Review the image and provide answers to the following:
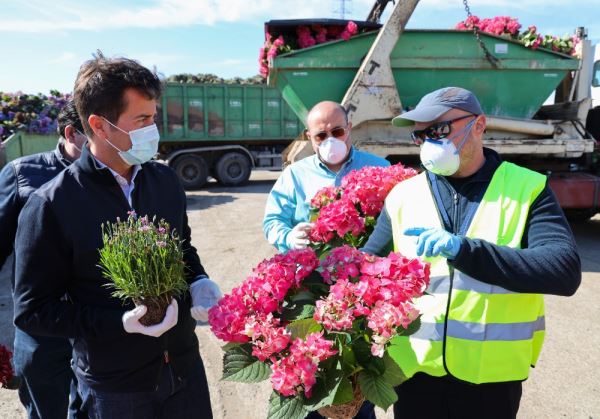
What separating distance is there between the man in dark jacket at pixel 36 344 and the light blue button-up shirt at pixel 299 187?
1054 millimetres

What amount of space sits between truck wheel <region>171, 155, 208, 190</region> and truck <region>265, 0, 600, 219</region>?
6983 mm

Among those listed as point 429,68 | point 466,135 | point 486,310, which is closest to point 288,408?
point 486,310

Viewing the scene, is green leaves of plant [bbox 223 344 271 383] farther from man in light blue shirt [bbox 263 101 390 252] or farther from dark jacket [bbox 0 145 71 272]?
dark jacket [bbox 0 145 71 272]

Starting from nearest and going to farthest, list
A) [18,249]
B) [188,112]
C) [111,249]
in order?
1. [111,249]
2. [18,249]
3. [188,112]

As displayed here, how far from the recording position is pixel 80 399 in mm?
1778

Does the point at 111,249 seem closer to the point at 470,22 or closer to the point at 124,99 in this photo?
the point at 124,99

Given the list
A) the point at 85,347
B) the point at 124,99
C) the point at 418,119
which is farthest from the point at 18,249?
the point at 418,119

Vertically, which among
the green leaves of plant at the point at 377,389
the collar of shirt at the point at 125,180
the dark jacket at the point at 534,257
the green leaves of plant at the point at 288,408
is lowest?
the green leaves of plant at the point at 288,408

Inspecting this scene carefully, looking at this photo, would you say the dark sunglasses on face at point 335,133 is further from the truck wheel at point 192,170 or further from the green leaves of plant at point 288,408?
the truck wheel at point 192,170

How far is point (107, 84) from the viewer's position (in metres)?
1.54

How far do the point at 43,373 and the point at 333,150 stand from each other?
178cm

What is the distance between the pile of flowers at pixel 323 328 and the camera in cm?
110

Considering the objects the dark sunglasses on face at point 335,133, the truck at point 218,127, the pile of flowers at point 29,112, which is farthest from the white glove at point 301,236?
the truck at point 218,127

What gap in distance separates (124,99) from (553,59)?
21.1 ft
